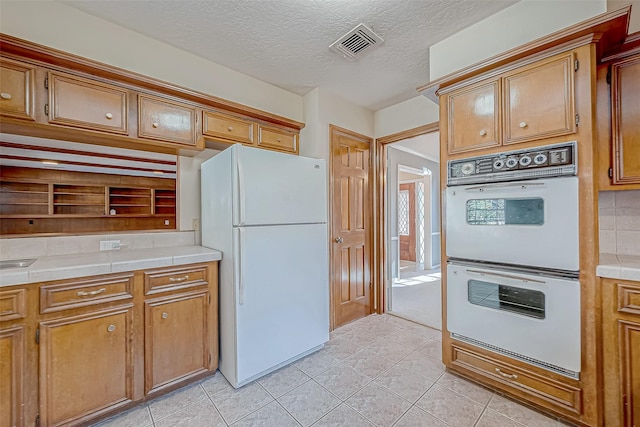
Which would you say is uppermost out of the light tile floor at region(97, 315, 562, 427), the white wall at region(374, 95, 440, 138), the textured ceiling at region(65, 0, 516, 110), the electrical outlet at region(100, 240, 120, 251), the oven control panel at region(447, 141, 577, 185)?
the textured ceiling at region(65, 0, 516, 110)

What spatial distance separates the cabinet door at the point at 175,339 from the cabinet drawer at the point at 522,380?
1.90m

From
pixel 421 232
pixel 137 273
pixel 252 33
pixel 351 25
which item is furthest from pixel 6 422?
pixel 421 232

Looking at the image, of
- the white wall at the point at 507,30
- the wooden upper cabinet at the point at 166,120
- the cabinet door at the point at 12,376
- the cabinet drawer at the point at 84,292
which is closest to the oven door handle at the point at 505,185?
the white wall at the point at 507,30

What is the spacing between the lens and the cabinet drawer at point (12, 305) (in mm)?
1281

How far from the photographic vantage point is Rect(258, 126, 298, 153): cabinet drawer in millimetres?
2539

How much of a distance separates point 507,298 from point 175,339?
2.25 m

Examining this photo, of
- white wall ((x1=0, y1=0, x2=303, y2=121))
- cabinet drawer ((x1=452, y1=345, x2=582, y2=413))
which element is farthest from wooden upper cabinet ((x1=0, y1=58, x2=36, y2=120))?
cabinet drawer ((x1=452, y1=345, x2=582, y2=413))

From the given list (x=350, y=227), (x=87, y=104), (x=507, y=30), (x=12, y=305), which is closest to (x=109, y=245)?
(x=12, y=305)

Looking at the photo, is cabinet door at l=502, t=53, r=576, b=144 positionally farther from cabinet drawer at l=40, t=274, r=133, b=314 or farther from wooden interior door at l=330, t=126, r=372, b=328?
cabinet drawer at l=40, t=274, r=133, b=314

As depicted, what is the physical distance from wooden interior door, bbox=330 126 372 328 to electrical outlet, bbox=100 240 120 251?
6.26 ft

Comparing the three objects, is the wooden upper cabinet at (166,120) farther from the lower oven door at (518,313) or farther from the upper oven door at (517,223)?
the lower oven door at (518,313)

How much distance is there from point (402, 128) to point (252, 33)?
1904 mm

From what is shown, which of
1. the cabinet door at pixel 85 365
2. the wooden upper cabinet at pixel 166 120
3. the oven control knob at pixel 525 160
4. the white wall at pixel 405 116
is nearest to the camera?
the cabinet door at pixel 85 365

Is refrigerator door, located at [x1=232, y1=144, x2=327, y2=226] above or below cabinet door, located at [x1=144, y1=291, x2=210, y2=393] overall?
above
